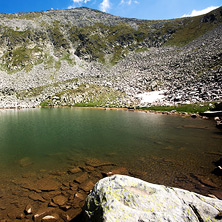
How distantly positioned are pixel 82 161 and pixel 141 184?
26.0ft

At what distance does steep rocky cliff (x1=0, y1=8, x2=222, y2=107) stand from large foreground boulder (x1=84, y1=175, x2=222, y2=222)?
4855 cm

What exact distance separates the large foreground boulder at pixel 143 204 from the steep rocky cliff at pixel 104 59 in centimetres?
4855

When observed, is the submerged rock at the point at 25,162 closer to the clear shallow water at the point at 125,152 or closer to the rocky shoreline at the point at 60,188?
the rocky shoreline at the point at 60,188

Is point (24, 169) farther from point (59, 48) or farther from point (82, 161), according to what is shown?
point (59, 48)

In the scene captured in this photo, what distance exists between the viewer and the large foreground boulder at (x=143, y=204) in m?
4.29

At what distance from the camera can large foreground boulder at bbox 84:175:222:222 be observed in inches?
169

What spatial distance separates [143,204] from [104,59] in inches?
5582

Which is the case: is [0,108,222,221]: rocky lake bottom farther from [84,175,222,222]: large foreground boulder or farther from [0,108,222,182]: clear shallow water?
[84,175,222,222]: large foreground boulder

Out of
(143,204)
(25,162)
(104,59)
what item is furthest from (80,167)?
(104,59)

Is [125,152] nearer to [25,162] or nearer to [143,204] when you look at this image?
[25,162]

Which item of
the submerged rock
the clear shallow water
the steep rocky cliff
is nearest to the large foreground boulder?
the clear shallow water

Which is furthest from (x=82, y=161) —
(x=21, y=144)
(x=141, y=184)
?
(x=21, y=144)

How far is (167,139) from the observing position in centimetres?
1917

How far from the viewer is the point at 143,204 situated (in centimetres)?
478
